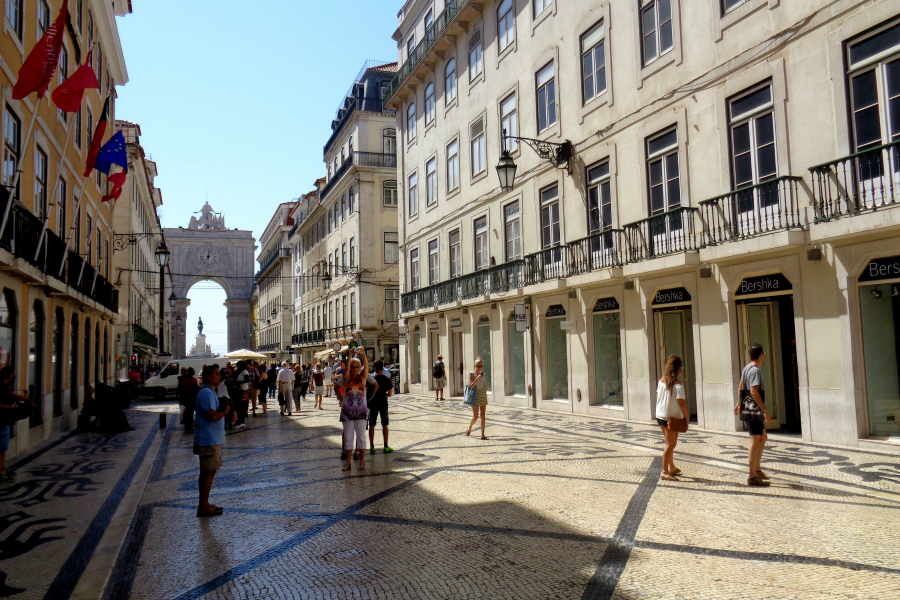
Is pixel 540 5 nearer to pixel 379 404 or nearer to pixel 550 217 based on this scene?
pixel 550 217

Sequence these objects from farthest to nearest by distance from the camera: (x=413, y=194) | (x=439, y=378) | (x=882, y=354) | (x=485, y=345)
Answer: (x=413, y=194) < (x=439, y=378) < (x=485, y=345) < (x=882, y=354)

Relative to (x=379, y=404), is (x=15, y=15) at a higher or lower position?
higher

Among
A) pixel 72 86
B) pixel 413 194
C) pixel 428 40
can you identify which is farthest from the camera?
pixel 413 194

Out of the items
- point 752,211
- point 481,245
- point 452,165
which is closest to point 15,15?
point 752,211

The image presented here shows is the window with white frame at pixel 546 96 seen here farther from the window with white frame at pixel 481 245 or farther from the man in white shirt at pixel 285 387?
the man in white shirt at pixel 285 387

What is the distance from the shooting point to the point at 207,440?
770 cm

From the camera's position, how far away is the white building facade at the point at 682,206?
10719mm

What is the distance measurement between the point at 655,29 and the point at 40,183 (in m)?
14.3

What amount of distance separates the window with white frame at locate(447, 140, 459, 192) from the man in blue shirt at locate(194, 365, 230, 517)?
64.8ft

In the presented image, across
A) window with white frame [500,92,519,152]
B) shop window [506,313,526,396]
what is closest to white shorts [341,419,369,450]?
shop window [506,313,526,396]

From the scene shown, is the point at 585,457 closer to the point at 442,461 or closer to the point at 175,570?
the point at 442,461

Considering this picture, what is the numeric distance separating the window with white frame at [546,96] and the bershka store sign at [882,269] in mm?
10775

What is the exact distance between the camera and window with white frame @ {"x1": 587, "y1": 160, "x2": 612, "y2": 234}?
17277 mm

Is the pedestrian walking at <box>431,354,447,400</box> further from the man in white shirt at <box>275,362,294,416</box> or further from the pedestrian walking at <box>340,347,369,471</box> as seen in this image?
the pedestrian walking at <box>340,347,369,471</box>
